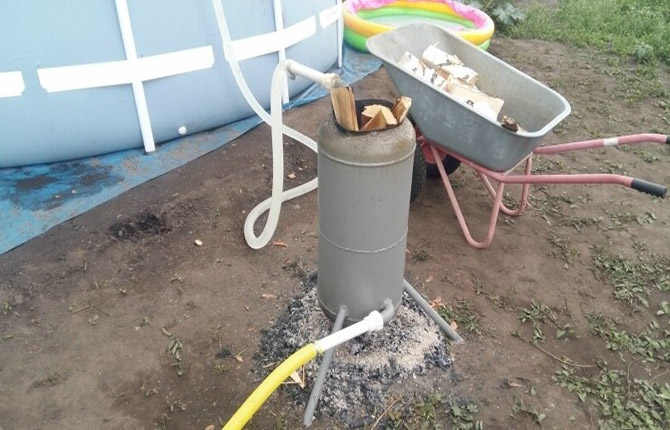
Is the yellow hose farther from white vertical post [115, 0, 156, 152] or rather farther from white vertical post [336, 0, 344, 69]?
white vertical post [336, 0, 344, 69]

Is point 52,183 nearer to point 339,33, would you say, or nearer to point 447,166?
point 447,166

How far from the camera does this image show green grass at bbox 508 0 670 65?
6.51m

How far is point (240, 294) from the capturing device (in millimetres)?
2889

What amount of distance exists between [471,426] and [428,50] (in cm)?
255

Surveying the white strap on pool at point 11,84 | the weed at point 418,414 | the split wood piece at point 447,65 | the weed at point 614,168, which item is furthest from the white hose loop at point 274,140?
the weed at point 614,168

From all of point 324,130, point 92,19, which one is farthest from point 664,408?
point 92,19

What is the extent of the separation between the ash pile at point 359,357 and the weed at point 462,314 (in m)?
0.15

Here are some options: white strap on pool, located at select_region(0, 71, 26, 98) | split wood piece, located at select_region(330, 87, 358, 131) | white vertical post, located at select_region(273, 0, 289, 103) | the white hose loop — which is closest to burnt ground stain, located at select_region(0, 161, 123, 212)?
white strap on pool, located at select_region(0, 71, 26, 98)

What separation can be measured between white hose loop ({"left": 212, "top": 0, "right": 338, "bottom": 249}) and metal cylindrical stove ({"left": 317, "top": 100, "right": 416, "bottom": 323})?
306mm

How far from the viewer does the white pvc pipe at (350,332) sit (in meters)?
1.79

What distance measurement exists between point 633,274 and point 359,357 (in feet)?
6.30

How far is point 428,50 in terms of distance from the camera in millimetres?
3588

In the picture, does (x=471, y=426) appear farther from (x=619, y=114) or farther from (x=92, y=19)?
(x=619, y=114)

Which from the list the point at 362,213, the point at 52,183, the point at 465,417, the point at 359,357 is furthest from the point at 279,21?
the point at 465,417
